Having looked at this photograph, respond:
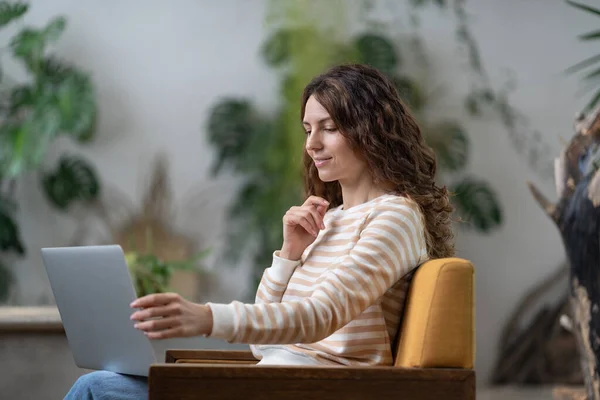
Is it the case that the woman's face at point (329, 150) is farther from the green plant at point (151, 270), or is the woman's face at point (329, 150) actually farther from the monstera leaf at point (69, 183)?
the monstera leaf at point (69, 183)

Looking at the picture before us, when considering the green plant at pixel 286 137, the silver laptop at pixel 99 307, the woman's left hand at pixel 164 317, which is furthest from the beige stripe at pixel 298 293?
the green plant at pixel 286 137

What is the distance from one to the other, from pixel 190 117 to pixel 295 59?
0.79 metres

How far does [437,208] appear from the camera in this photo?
1.86 metres

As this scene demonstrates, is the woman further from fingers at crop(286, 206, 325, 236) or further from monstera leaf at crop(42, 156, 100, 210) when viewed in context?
monstera leaf at crop(42, 156, 100, 210)

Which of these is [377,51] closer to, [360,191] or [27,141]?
[27,141]

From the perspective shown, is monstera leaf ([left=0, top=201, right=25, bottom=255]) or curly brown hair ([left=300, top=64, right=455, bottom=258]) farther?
monstera leaf ([left=0, top=201, right=25, bottom=255])

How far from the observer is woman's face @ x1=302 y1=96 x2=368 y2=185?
1.83 m

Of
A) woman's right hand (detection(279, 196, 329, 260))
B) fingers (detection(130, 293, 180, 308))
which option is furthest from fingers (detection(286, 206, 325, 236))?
fingers (detection(130, 293, 180, 308))

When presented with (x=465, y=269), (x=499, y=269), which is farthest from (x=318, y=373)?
(x=499, y=269)

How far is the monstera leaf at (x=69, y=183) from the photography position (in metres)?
5.25

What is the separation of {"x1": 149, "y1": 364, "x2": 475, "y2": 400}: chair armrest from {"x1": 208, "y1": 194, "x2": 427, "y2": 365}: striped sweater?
0.06m

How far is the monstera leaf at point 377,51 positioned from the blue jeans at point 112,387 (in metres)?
3.90

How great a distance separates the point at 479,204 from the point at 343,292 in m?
4.08

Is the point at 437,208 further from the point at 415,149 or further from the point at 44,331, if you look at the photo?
the point at 44,331
